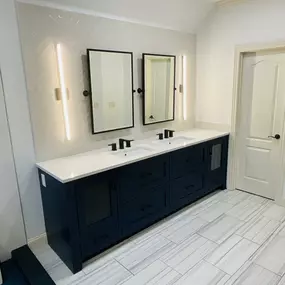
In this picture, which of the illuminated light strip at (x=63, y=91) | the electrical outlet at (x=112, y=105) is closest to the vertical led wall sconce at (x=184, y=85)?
the electrical outlet at (x=112, y=105)

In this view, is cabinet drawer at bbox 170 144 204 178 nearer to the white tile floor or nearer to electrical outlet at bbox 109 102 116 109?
the white tile floor

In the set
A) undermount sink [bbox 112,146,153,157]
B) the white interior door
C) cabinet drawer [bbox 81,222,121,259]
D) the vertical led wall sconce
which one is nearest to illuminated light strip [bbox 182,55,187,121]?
the vertical led wall sconce

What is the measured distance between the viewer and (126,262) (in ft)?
7.88

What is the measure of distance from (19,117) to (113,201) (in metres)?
1.20

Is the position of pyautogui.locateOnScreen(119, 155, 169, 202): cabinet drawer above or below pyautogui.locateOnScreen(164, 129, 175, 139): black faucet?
below

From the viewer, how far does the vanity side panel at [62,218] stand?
2.14 m

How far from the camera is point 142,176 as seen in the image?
2684 millimetres

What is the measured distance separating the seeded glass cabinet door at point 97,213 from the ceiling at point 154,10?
1714 millimetres

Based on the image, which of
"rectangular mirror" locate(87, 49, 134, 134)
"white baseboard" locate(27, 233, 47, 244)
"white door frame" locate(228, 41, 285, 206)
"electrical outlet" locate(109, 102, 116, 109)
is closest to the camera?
"white baseboard" locate(27, 233, 47, 244)

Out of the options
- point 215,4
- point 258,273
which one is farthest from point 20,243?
point 215,4

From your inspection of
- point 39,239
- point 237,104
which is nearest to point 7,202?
point 39,239

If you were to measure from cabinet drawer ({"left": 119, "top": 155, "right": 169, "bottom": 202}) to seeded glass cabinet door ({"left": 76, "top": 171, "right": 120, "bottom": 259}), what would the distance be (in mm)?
140

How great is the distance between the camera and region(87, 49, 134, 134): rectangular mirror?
277 centimetres

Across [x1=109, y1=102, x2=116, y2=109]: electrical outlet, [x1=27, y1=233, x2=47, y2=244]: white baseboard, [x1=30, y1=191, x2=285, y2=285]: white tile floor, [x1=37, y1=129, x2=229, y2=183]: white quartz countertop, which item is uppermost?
[x1=109, y1=102, x2=116, y2=109]: electrical outlet
